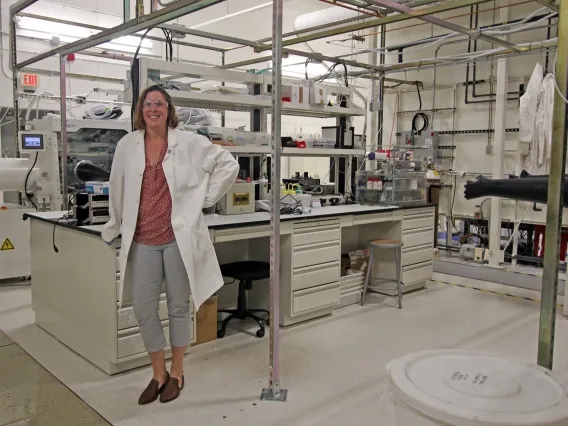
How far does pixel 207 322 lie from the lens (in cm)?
341

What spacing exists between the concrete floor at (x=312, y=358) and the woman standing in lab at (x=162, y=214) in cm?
22

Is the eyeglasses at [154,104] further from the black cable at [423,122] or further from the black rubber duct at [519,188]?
the black cable at [423,122]

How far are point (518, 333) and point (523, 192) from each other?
2.51m

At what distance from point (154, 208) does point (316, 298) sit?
174 centimetres

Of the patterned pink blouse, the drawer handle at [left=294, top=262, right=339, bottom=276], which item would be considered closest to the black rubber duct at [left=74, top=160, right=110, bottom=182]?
the patterned pink blouse

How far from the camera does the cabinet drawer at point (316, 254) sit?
369cm

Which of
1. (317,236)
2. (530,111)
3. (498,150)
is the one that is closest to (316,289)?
(317,236)

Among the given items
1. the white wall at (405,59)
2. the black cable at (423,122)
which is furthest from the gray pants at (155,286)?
the black cable at (423,122)

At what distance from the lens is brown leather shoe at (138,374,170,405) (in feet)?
8.39

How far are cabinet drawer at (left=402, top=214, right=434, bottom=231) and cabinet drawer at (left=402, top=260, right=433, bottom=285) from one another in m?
0.35

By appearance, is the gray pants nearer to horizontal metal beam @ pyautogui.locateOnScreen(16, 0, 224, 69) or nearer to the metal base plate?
the metal base plate

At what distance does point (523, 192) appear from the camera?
5.19ft

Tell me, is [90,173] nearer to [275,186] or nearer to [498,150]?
[275,186]

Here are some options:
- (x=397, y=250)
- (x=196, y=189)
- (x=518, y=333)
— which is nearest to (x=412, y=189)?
(x=397, y=250)
